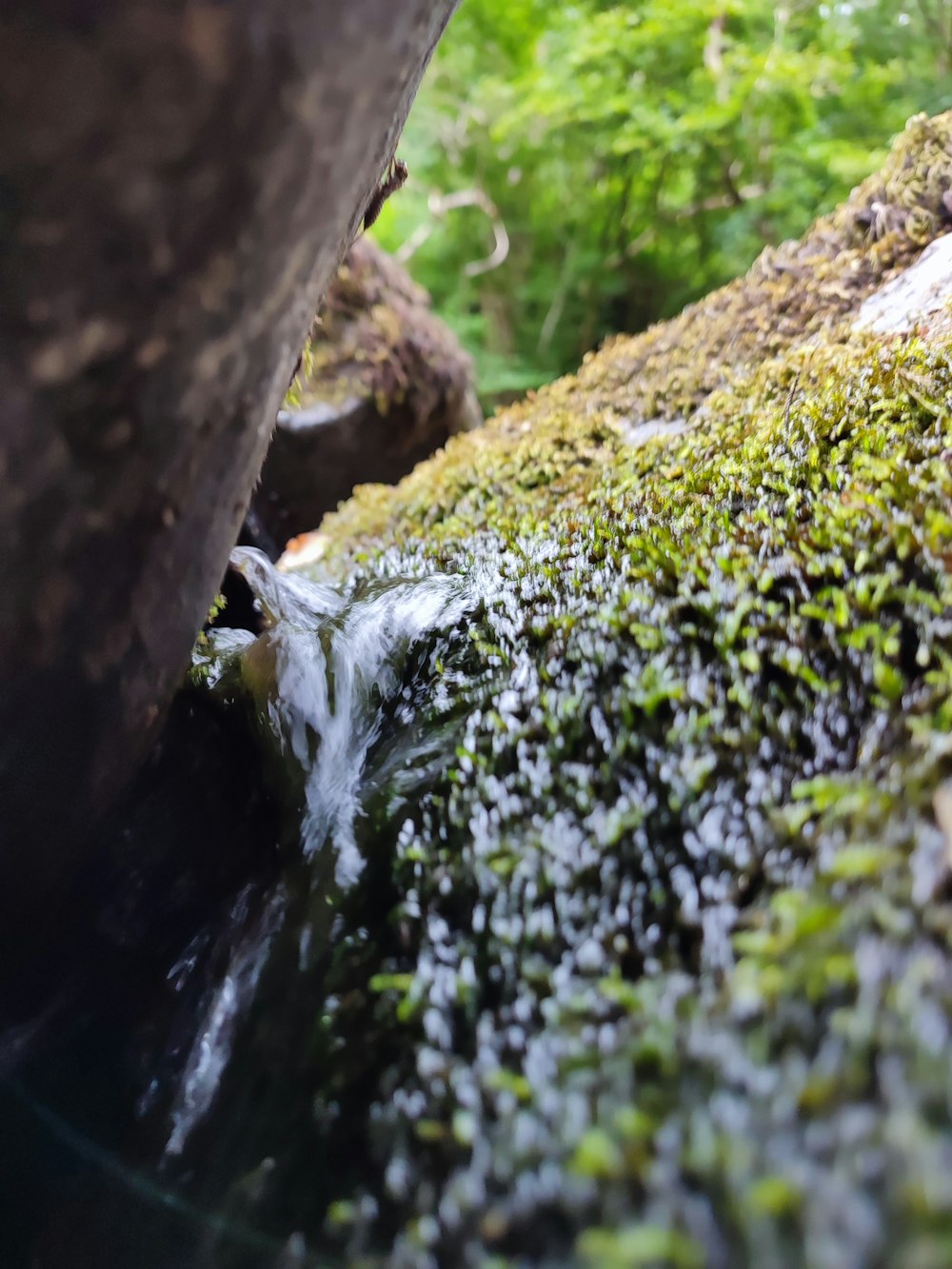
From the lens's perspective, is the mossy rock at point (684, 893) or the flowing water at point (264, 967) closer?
the mossy rock at point (684, 893)

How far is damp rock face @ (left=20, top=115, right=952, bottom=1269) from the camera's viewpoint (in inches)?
31.7

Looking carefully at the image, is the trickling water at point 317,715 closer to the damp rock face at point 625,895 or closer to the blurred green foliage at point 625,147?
the damp rock face at point 625,895

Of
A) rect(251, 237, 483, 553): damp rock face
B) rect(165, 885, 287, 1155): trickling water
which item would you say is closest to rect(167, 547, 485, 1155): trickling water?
rect(165, 885, 287, 1155): trickling water

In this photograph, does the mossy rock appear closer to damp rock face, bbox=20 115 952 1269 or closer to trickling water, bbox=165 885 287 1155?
damp rock face, bbox=20 115 952 1269

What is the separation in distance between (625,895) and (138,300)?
4.13ft

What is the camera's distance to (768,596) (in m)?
1.49

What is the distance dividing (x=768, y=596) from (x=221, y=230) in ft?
4.05

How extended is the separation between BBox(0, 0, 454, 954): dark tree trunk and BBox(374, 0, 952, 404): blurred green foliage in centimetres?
679

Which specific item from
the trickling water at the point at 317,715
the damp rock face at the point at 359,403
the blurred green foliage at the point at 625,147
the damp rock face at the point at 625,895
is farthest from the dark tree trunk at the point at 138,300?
the blurred green foliage at the point at 625,147

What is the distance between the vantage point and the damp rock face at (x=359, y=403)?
16.1ft

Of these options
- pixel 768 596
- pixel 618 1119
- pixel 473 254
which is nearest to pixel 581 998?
pixel 618 1119

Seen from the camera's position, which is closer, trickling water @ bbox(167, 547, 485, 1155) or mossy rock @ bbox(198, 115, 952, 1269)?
mossy rock @ bbox(198, 115, 952, 1269)

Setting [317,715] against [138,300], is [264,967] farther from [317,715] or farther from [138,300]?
[138,300]

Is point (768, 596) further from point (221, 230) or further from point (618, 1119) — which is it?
point (221, 230)
